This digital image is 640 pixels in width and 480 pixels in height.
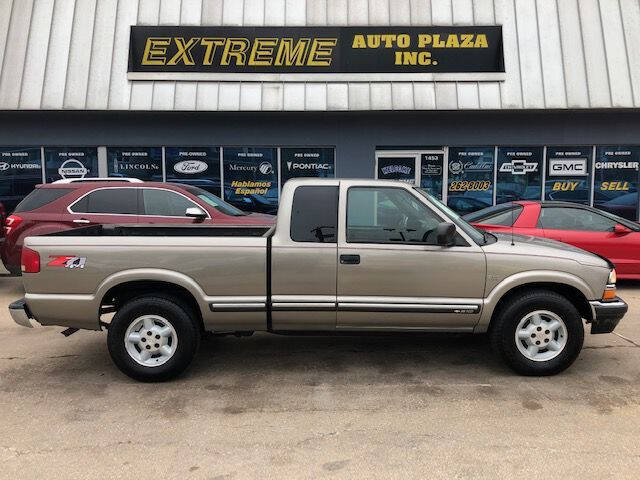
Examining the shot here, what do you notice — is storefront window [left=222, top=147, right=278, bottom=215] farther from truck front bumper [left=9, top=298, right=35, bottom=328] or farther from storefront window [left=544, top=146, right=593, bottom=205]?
truck front bumper [left=9, top=298, right=35, bottom=328]

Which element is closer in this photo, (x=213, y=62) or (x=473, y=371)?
(x=473, y=371)

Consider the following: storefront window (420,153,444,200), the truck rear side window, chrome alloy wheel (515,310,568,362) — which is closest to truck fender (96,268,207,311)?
chrome alloy wheel (515,310,568,362)

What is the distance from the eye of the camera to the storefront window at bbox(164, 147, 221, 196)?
1267 centimetres

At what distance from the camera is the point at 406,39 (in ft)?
39.0

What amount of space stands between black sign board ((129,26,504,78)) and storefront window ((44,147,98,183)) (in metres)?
2.59

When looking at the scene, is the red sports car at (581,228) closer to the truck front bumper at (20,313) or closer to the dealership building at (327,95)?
the dealership building at (327,95)

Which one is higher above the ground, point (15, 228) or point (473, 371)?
point (15, 228)

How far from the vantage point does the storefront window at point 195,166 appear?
41.6ft

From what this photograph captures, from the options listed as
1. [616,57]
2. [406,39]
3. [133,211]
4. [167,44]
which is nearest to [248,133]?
[167,44]

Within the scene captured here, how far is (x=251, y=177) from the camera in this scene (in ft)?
41.7

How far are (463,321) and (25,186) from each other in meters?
12.6

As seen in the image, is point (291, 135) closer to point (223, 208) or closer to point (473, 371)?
point (223, 208)

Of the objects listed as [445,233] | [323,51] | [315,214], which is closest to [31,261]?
[315,214]

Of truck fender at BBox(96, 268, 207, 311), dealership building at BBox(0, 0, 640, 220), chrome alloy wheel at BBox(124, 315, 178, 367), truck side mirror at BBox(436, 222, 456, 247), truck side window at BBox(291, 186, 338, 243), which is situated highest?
dealership building at BBox(0, 0, 640, 220)
